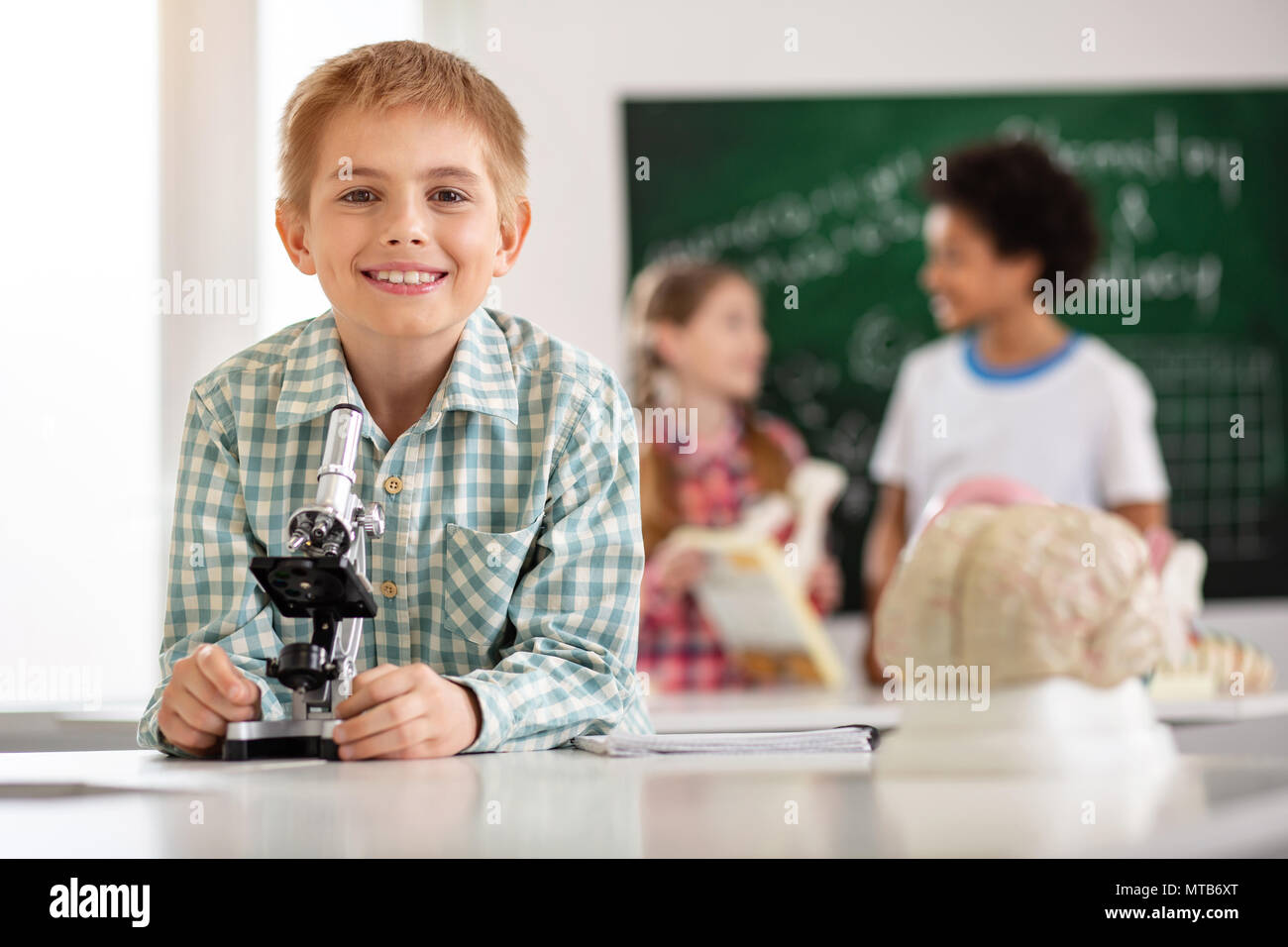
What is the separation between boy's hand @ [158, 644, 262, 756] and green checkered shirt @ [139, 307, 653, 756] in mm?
79

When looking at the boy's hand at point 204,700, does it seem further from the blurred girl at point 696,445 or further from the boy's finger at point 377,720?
the blurred girl at point 696,445

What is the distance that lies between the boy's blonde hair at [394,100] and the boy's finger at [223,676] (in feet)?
1.45

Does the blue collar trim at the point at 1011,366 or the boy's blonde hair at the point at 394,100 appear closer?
the boy's blonde hair at the point at 394,100

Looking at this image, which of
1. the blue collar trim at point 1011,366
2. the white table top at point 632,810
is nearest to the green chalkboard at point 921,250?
the blue collar trim at point 1011,366

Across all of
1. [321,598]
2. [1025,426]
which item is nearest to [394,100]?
[321,598]

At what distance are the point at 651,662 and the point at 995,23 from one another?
81.5 inches

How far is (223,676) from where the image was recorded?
96cm

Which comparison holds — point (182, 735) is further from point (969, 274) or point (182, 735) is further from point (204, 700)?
point (969, 274)

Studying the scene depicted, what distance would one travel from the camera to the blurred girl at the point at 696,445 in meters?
2.85

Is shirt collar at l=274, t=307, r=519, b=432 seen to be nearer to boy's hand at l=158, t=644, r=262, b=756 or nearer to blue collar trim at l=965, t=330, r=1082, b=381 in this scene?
boy's hand at l=158, t=644, r=262, b=756

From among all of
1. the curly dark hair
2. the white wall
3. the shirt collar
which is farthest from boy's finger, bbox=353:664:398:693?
the curly dark hair

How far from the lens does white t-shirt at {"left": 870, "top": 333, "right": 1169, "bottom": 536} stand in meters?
3.11
